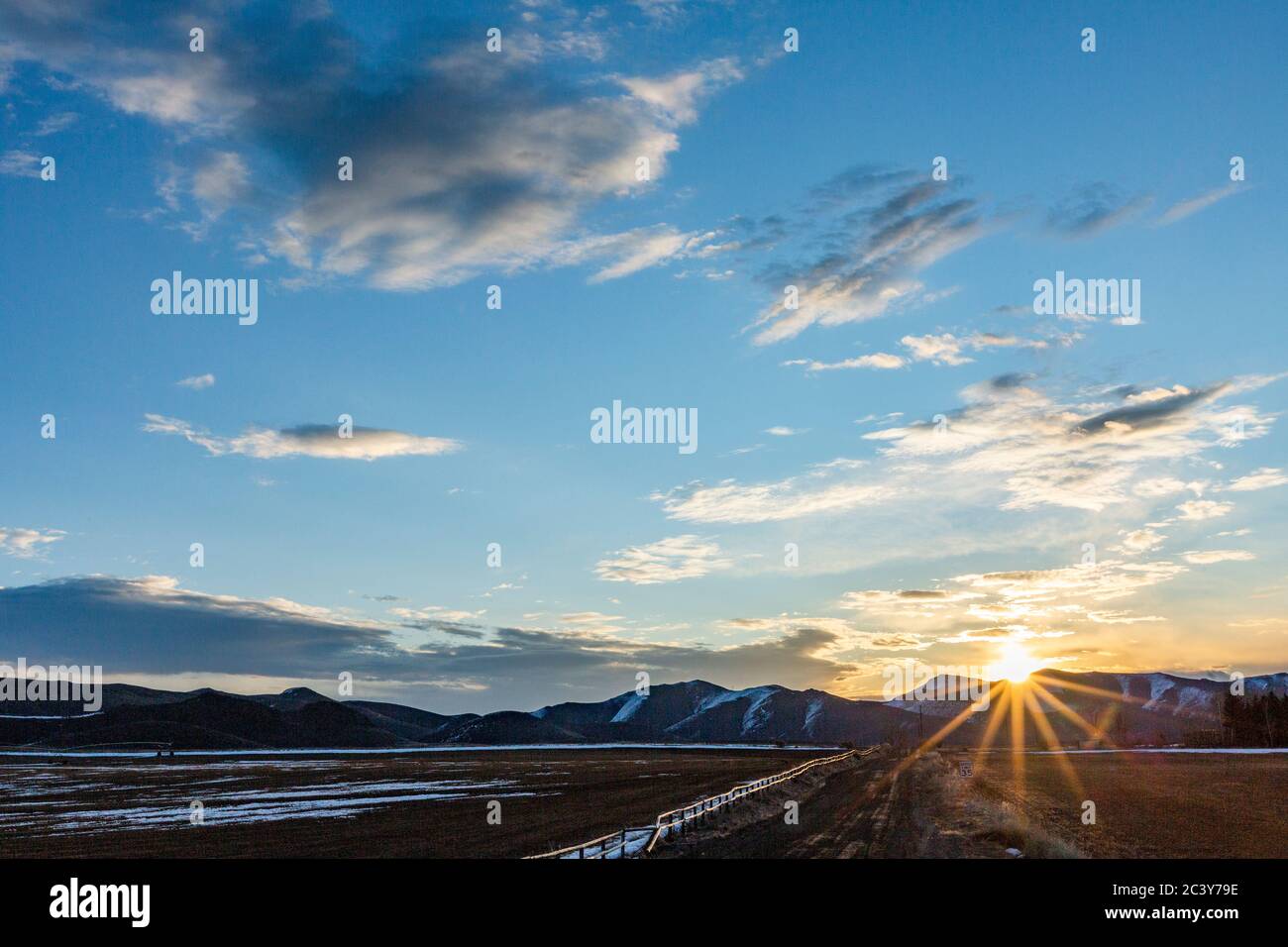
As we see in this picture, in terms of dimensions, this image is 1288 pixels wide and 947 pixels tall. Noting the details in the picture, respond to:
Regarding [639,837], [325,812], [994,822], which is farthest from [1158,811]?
[325,812]

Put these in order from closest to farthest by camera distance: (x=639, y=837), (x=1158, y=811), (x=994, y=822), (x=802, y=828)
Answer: (x=639, y=837) → (x=802, y=828) → (x=994, y=822) → (x=1158, y=811)

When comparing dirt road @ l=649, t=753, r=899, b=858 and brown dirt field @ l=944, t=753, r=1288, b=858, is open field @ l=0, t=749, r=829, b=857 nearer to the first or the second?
dirt road @ l=649, t=753, r=899, b=858

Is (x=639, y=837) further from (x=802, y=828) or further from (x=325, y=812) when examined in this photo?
(x=325, y=812)

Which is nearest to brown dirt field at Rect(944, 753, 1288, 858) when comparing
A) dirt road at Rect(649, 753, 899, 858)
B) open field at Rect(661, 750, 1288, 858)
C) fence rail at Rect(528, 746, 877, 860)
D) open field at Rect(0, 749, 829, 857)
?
open field at Rect(661, 750, 1288, 858)

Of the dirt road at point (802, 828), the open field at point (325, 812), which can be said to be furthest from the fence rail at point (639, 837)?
the open field at point (325, 812)

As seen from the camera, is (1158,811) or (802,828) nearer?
(802,828)

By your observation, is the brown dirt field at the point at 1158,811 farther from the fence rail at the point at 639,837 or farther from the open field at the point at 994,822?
the fence rail at the point at 639,837

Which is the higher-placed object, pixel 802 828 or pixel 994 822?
pixel 802 828

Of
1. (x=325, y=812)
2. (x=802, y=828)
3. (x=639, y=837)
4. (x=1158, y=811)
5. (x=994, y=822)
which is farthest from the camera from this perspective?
(x=1158, y=811)
